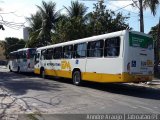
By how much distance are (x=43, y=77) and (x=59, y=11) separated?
23.3 metres

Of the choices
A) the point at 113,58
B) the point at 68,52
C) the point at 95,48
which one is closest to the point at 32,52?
the point at 68,52

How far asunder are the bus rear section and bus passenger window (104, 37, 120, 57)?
1.90 feet

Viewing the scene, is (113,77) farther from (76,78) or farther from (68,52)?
(68,52)

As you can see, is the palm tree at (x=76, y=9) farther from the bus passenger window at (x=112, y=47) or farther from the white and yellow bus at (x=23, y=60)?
the bus passenger window at (x=112, y=47)

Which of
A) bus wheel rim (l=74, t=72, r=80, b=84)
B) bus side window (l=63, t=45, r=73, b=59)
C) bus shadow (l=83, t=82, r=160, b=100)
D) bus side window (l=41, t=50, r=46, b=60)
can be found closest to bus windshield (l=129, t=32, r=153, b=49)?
bus shadow (l=83, t=82, r=160, b=100)

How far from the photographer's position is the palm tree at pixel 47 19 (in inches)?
1829

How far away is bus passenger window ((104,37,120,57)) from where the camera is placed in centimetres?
1677

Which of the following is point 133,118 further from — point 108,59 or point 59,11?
point 59,11

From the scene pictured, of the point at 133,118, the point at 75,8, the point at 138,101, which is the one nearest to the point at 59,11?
the point at 75,8

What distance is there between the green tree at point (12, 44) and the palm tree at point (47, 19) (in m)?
30.0

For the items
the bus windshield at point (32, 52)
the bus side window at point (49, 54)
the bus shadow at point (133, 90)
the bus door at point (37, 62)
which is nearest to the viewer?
the bus shadow at point (133, 90)

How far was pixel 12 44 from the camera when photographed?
273 ft

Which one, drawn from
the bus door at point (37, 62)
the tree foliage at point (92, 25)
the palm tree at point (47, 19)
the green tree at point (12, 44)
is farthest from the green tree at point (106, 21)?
the green tree at point (12, 44)

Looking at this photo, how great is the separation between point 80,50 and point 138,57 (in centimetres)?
465
